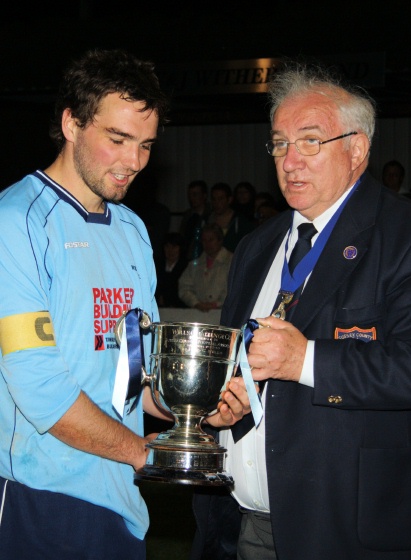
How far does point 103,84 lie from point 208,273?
5.94 meters

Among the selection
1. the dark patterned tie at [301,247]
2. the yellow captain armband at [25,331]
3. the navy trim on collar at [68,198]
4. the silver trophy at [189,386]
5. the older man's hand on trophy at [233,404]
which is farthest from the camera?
the dark patterned tie at [301,247]

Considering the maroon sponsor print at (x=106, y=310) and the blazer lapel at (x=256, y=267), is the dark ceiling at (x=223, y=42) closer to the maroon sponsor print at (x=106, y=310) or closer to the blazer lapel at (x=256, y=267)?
the blazer lapel at (x=256, y=267)

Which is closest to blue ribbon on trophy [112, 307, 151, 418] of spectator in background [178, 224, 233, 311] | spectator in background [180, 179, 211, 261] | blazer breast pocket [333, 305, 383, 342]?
blazer breast pocket [333, 305, 383, 342]

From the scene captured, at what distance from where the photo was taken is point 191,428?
2.82 metres

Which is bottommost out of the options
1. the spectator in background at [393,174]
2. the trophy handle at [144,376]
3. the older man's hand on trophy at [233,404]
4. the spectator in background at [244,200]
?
the older man's hand on trophy at [233,404]

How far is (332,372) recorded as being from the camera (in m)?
2.83

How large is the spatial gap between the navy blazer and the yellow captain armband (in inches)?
33.0

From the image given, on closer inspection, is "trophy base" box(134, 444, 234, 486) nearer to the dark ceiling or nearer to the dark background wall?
the dark ceiling

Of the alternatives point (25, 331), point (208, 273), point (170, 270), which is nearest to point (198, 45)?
point (170, 270)

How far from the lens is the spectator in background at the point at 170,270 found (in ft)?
30.9

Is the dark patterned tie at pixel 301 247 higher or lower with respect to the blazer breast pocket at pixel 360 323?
higher

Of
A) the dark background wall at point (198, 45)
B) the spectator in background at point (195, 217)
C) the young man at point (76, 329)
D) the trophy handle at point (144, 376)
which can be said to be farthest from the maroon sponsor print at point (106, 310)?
the dark background wall at point (198, 45)

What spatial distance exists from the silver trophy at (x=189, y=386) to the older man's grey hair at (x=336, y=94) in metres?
1.01

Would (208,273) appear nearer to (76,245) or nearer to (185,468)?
(76,245)
